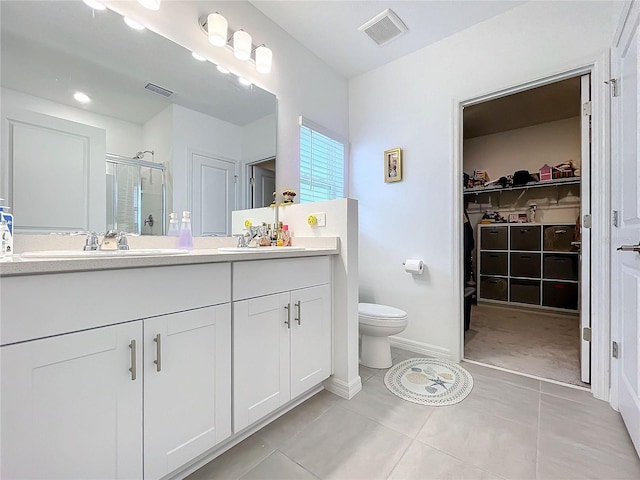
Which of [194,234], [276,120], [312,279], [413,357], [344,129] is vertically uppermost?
[344,129]

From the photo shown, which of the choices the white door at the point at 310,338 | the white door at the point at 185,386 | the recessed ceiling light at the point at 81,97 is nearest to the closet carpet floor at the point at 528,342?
the white door at the point at 310,338

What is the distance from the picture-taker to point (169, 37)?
1628mm

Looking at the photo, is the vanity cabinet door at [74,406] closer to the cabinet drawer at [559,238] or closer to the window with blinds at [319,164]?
the window with blinds at [319,164]

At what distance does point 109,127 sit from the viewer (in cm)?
143

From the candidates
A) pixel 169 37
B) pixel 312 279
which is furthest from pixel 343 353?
pixel 169 37

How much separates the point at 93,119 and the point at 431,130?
2.23 metres

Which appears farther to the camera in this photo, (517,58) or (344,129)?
(344,129)

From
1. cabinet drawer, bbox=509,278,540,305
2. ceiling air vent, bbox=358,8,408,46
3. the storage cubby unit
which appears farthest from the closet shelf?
ceiling air vent, bbox=358,8,408,46

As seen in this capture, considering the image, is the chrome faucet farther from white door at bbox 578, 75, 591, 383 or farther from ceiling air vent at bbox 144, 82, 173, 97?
white door at bbox 578, 75, 591, 383

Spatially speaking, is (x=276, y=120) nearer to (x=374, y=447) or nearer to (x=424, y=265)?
(x=424, y=265)

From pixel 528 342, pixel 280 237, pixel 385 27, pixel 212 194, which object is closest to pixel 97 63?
pixel 212 194

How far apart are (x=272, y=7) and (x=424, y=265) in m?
2.22

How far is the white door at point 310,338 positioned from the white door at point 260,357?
0.05 meters

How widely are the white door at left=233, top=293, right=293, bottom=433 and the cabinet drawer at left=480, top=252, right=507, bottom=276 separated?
381 cm
